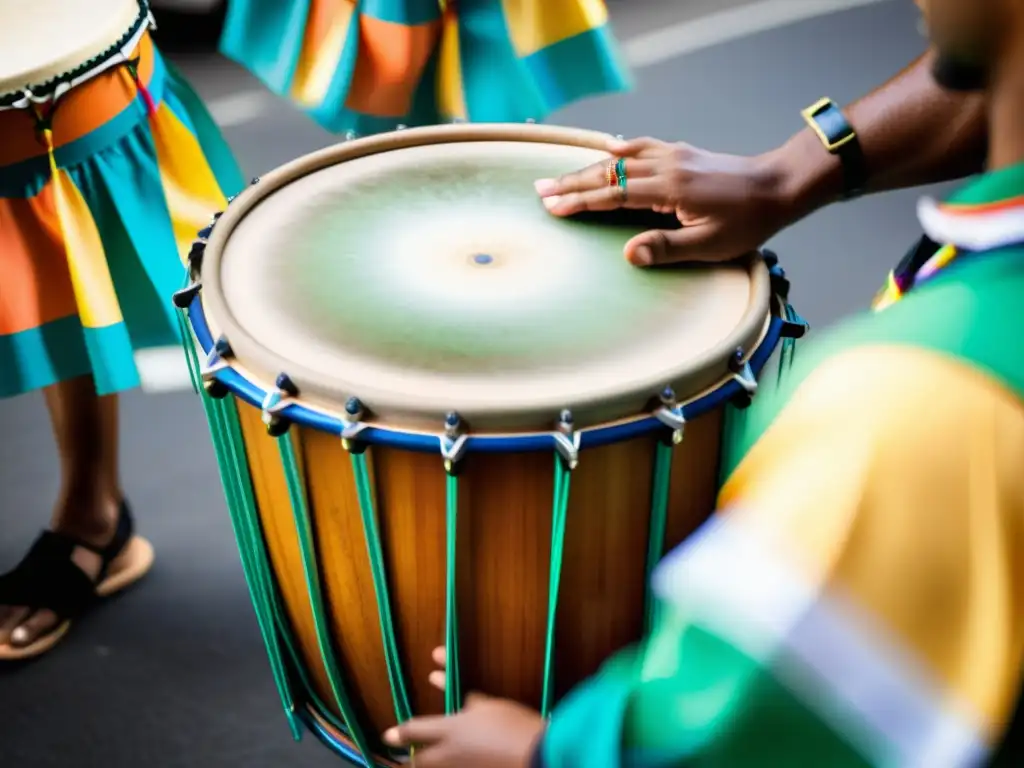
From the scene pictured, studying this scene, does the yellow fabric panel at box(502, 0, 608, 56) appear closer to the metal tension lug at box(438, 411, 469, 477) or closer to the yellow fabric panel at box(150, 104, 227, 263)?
the yellow fabric panel at box(150, 104, 227, 263)

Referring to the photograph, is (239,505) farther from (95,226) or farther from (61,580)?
(61,580)

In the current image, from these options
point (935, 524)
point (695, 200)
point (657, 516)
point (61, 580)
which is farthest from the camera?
point (61, 580)

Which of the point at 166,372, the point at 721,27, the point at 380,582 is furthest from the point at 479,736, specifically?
the point at 721,27

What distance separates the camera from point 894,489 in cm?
48

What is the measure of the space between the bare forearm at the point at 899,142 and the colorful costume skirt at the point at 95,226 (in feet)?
2.70

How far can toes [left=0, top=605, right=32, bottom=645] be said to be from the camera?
5.08ft

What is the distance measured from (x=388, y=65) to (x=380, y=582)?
2.71 feet

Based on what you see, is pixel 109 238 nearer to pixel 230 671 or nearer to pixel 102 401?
pixel 102 401

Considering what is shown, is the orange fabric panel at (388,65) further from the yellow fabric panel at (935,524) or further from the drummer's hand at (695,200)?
the yellow fabric panel at (935,524)

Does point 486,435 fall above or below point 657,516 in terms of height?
above

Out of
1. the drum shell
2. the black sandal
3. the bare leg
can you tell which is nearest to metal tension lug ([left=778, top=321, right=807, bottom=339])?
the drum shell

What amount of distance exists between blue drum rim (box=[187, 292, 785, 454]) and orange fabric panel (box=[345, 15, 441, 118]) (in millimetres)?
737

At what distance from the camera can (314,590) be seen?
100 centimetres

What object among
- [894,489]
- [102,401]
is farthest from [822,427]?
[102,401]
